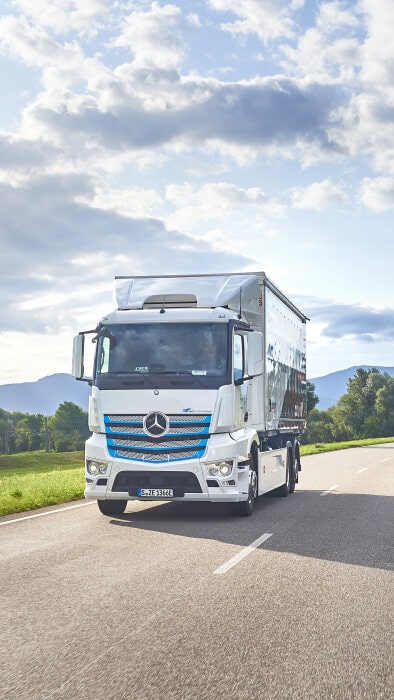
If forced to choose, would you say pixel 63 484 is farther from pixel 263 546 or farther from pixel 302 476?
pixel 263 546

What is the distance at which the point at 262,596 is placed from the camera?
7047 mm

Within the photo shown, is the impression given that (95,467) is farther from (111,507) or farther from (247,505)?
(247,505)

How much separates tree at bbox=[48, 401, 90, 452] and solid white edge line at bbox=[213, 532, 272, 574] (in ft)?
443

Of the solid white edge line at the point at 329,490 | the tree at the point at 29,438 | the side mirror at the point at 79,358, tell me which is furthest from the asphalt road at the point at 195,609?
the tree at the point at 29,438

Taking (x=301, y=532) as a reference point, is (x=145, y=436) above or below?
above

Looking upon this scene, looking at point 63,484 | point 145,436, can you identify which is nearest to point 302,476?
point 63,484

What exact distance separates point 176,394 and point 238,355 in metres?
1.25

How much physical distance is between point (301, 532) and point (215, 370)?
8.72 ft

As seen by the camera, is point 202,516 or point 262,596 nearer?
point 262,596

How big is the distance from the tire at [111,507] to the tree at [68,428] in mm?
132263

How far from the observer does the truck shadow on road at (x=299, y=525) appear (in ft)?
31.6

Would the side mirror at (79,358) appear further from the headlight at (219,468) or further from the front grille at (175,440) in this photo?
the headlight at (219,468)

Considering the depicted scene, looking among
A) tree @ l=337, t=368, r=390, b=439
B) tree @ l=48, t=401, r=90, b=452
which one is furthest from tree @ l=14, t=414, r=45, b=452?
tree @ l=337, t=368, r=390, b=439

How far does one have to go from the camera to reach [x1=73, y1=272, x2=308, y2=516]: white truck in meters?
12.0
